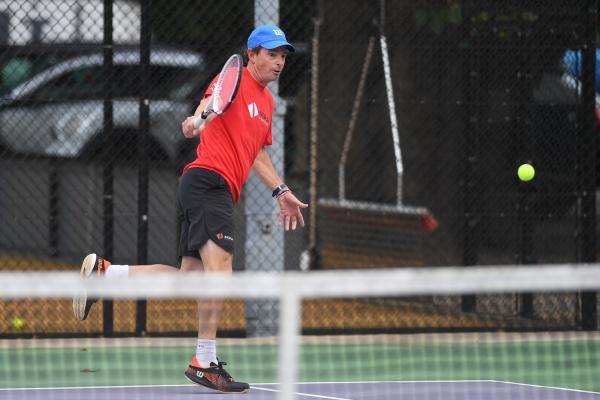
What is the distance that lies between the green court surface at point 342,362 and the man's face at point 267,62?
1623 mm

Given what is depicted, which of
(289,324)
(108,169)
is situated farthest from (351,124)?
(289,324)

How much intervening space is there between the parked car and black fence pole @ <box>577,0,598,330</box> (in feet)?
8.73

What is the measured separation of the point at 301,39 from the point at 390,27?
654 millimetres

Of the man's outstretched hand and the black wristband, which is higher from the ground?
the black wristband

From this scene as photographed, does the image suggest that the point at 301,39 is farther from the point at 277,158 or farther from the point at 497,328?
the point at 497,328

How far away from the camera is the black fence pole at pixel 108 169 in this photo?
8.47 meters

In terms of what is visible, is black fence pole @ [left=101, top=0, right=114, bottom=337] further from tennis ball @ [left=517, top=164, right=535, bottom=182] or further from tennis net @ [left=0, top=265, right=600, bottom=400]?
tennis ball @ [left=517, top=164, right=535, bottom=182]

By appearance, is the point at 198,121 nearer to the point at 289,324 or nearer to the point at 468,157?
the point at 289,324

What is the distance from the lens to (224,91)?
6.41 meters

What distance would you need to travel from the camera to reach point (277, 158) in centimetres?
873

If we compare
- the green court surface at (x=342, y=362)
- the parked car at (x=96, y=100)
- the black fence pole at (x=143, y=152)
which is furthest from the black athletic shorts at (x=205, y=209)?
the parked car at (x=96, y=100)

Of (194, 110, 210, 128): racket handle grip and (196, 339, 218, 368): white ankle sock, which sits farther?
(196, 339, 218, 368): white ankle sock

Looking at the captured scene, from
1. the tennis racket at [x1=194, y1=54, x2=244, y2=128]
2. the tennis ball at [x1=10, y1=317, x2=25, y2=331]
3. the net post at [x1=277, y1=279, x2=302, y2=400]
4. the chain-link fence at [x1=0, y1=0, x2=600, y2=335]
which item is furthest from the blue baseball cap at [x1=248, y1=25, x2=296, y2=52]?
the net post at [x1=277, y1=279, x2=302, y2=400]

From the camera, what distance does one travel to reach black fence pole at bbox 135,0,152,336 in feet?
27.9
